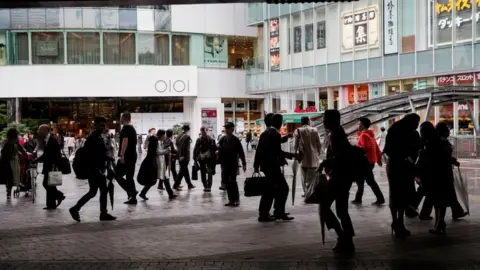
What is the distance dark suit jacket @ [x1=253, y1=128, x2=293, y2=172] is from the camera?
1110cm

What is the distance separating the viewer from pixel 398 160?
9664mm

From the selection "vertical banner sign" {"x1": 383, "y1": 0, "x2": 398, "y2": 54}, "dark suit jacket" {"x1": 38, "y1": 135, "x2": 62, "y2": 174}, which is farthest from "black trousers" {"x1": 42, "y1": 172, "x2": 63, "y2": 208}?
"vertical banner sign" {"x1": 383, "y1": 0, "x2": 398, "y2": 54}

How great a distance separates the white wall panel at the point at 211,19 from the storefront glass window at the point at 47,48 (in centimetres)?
818

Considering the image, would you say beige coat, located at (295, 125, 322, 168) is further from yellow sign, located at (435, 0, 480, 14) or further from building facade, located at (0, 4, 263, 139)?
building facade, located at (0, 4, 263, 139)

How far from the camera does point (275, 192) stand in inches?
437

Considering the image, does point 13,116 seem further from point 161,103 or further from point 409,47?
point 409,47

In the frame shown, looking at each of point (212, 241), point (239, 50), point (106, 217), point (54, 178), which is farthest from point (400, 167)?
point (239, 50)

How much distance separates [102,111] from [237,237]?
45898 millimetres

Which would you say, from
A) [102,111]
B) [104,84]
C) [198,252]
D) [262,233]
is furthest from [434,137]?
[102,111]

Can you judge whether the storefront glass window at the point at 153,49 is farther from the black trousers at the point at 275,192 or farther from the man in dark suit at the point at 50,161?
the black trousers at the point at 275,192

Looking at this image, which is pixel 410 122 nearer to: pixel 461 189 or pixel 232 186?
pixel 461 189

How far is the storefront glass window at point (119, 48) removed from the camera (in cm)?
4978

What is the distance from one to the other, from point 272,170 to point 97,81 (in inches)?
1582

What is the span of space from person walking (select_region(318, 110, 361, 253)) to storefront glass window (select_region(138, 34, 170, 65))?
42.6 meters
